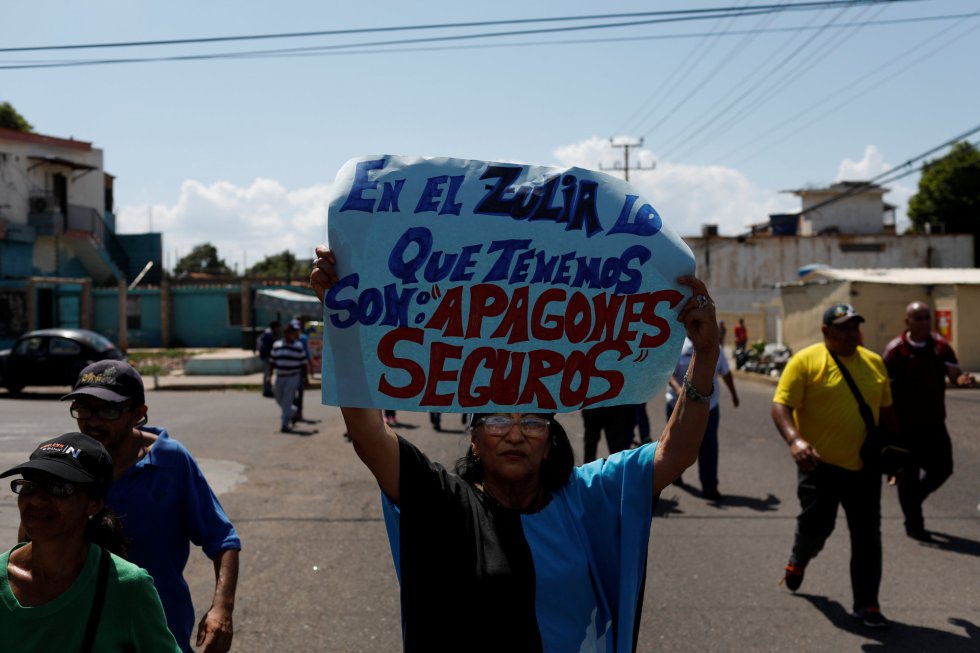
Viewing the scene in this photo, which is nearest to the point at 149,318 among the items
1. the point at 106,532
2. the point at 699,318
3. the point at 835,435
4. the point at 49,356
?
the point at 49,356

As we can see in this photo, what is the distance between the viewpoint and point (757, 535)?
25.8ft

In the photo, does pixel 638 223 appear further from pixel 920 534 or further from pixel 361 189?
pixel 920 534

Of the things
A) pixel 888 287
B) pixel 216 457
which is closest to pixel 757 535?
pixel 216 457

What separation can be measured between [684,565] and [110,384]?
15.6 ft

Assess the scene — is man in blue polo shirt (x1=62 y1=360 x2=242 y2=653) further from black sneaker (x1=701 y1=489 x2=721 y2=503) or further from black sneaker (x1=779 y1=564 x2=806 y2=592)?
black sneaker (x1=701 y1=489 x2=721 y2=503)

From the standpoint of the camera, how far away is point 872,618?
558 cm

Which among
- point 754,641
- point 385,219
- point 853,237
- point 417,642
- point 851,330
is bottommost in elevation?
point 754,641

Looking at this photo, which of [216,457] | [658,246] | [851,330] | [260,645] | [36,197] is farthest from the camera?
[36,197]

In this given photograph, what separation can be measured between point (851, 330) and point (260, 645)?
12.9 ft

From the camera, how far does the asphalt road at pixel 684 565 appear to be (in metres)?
5.48

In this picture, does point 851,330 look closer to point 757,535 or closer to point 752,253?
point 757,535

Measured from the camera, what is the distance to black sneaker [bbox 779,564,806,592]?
611 centimetres

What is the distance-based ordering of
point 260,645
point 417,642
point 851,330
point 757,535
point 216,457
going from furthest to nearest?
point 216,457
point 757,535
point 851,330
point 260,645
point 417,642

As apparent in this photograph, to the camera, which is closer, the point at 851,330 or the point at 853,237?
the point at 851,330
